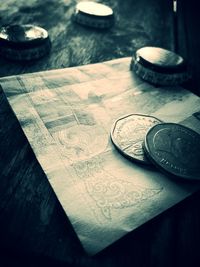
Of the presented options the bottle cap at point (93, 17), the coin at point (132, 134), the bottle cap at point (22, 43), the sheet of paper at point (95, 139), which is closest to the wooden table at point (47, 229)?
the sheet of paper at point (95, 139)

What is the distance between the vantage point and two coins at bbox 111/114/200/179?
1.72 feet

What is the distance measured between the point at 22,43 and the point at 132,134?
527mm

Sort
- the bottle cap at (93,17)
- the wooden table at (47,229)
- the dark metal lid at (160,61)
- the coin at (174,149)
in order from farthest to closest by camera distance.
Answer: the bottle cap at (93,17) < the dark metal lid at (160,61) < the coin at (174,149) < the wooden table at (47,229)

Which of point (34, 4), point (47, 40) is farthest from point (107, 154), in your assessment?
point (34, 4)

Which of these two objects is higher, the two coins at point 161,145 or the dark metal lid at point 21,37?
the dark metal lid at point 21,37

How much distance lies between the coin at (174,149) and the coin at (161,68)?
0.88ft

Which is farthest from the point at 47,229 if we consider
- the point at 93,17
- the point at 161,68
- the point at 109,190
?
the point at 93,17

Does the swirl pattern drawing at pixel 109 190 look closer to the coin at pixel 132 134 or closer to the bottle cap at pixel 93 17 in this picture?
the coin at pixel 132 134

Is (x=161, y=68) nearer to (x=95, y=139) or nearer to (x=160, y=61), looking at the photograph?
(x=160, y=61)

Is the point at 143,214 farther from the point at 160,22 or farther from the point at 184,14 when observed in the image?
the point at 184,14

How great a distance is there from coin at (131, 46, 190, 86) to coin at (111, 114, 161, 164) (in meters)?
0.21

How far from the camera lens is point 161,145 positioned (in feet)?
1.86

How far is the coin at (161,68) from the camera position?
2.68 ft

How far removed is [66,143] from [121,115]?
217 mm
